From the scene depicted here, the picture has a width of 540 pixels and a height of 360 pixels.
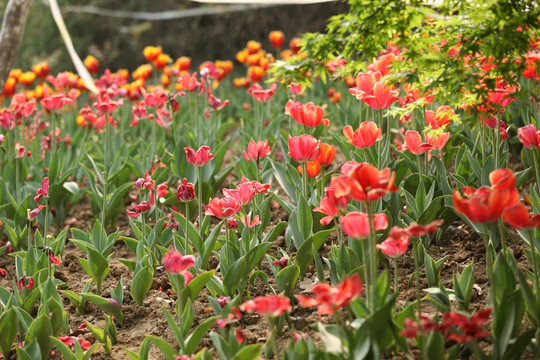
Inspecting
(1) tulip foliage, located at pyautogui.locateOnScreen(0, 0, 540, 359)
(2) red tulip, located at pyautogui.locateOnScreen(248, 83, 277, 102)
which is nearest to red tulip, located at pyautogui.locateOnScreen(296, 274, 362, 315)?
(1) tulip foliage, located at pyautogui.locateOnScreen(0, 0, 540, 359)

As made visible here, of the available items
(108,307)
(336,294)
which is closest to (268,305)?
(336,294)

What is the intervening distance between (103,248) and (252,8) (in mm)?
7216

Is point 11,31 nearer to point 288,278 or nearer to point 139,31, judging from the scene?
point 288,278

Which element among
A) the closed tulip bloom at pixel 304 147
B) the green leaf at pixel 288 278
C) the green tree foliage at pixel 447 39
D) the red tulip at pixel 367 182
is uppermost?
the green tree foliage at pixel 447 39

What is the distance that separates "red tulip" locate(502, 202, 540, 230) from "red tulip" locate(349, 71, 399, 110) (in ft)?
3.28

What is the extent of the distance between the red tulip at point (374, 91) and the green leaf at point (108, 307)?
113cm

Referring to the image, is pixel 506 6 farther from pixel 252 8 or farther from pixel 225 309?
pixel 252 8

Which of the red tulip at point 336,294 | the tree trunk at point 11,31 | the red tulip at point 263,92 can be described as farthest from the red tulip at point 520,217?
the tree trunk at point 11,31

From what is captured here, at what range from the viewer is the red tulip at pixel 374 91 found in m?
2.67

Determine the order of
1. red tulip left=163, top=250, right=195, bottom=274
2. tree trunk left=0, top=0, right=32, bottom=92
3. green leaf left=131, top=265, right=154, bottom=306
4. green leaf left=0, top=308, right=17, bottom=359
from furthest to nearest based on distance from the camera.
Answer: tree trunk left=0, top=0, right=32, bottom=92 → green leaf left=131, top=265, right=154, bottom=306 → green leaf left=0, top=308, right=17, bottom=359 → red tulip left=163, top=250, right=195, bottom=274

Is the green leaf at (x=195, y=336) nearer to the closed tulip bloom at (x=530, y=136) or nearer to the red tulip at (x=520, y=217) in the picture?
the red tulip at (x=520, y=217)

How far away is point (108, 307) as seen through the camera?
2.44 meters

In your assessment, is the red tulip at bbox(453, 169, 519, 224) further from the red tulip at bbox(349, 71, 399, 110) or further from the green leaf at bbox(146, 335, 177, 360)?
the red tulip at bbox(349, 71, 399, 110)

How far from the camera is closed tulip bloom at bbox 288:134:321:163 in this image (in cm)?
242
